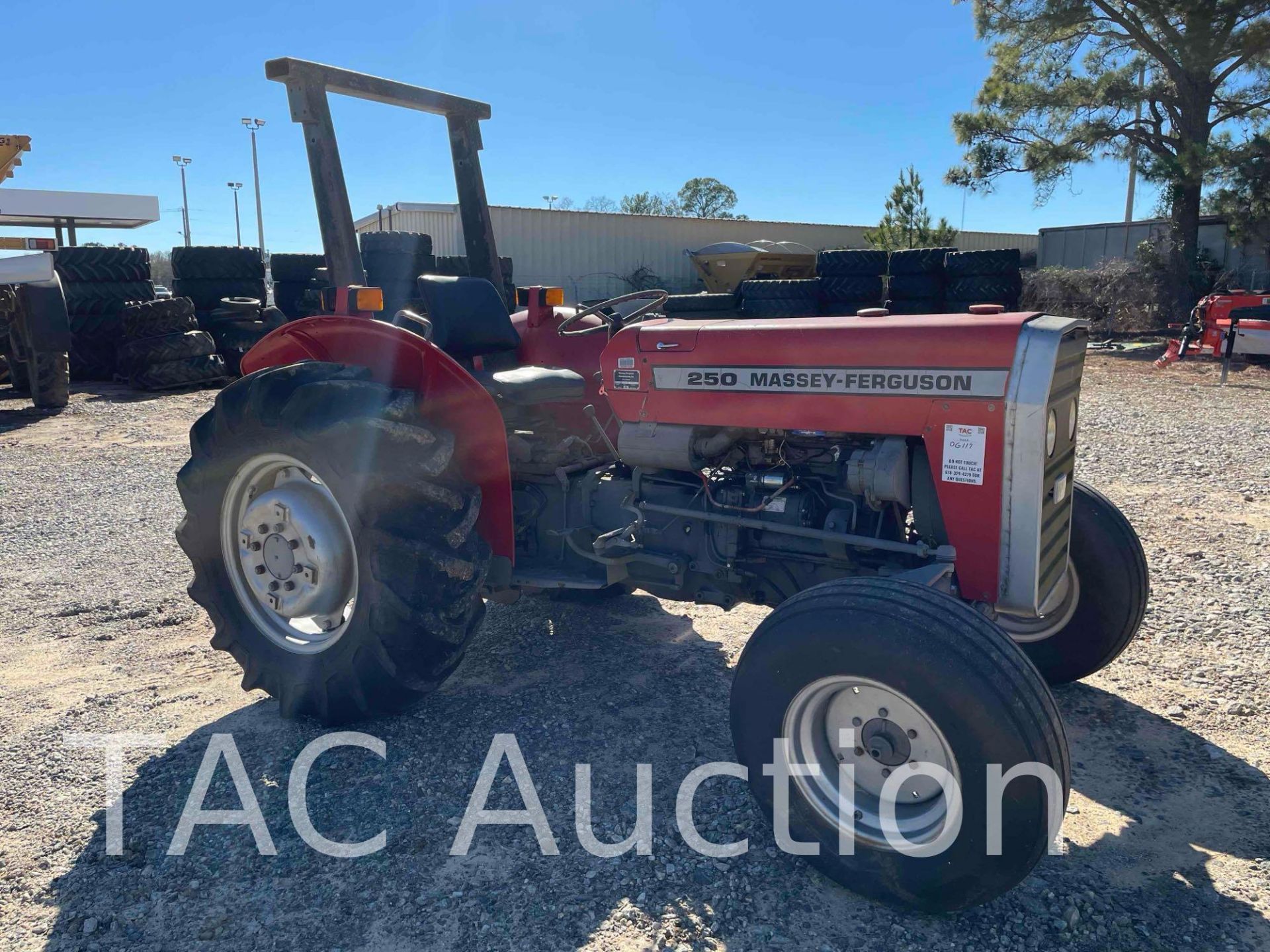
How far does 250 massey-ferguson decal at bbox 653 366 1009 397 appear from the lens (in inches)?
100

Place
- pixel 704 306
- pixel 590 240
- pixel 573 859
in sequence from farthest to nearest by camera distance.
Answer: pixel 590 240 < pixel 704 306 < pixel 573 859

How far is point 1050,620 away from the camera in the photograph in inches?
132

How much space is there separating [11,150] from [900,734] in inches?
535

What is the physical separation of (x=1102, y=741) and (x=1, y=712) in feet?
12.4

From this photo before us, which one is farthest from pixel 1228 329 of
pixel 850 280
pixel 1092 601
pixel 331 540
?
pixel 331 540

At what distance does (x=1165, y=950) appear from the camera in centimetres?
215

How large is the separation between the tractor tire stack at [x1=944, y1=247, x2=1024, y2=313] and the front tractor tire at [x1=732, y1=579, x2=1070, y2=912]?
11774mm

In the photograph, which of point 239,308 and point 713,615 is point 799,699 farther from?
point 239,308

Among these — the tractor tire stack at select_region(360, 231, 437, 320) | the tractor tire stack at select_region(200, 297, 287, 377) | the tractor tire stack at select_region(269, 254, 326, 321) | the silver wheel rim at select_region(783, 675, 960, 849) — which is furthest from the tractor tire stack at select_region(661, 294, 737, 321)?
the silver wheel rim at select_region(783, 675, 960, 849)

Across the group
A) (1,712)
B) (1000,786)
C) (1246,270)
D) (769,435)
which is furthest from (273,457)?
(1246,270)

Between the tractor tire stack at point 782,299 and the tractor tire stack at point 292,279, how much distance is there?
624 cm

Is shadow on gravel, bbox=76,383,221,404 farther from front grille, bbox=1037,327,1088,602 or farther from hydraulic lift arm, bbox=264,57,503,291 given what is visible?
front grille, bbox=1037,327,1088,602

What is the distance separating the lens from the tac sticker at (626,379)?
10.5 ft

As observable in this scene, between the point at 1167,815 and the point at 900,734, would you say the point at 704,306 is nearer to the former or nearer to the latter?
the point at 1167,815
